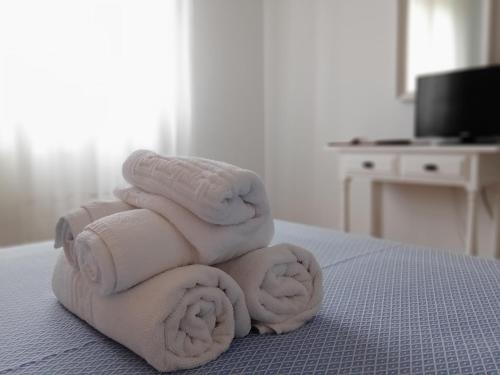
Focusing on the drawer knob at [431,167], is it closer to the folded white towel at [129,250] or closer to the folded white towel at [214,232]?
the folded white towel at [214,232]

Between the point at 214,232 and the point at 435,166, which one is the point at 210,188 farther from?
the point at 435,166

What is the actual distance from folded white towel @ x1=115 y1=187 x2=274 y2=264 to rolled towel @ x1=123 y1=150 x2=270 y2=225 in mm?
13

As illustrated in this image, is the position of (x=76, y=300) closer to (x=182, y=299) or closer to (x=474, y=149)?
(x=182, y=299)

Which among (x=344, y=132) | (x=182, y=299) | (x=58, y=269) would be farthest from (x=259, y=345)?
(x=344, y=132)

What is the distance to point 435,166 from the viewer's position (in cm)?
203

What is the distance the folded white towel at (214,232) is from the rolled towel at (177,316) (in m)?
0.04

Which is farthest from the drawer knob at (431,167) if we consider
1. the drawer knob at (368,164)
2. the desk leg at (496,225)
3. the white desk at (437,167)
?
the desk leg at (496,225)

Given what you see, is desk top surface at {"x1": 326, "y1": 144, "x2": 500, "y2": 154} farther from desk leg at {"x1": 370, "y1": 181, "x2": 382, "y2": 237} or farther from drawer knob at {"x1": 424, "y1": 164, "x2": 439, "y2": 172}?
desk leg at {"x1": 370, "y1": 181, "x2": 382, "y2": 237}

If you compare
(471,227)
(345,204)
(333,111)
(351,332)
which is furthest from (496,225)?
(351,332)

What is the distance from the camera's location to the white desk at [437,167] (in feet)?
6.34

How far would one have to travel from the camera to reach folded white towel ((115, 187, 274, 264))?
0.63 meters

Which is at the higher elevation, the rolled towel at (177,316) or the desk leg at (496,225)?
the rolled towel at (177,316)

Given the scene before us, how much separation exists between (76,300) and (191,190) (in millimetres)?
288

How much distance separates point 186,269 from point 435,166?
5.76 ft
